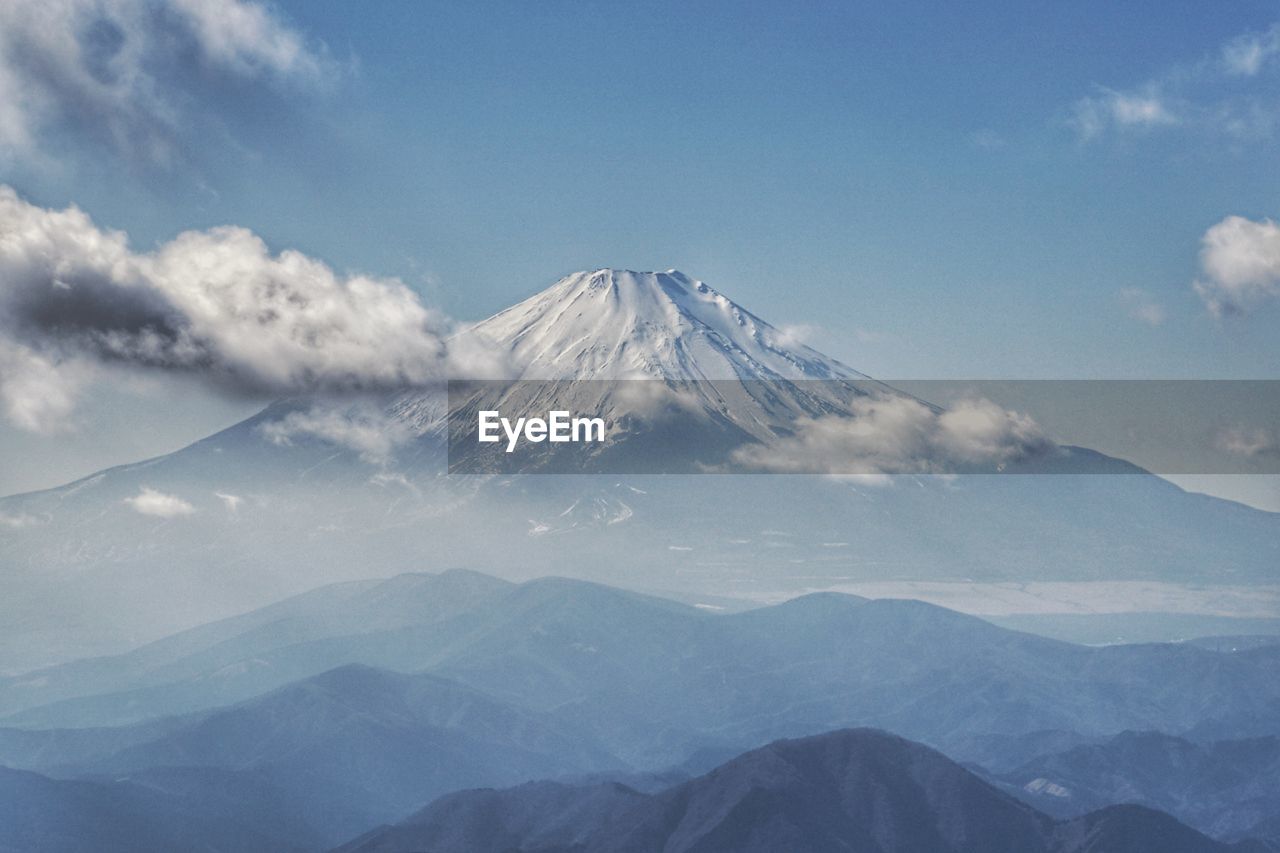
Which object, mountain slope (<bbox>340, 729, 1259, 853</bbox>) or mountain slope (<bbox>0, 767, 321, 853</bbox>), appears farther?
mountain slope (<bbox>0, 767, 321, 853</bbox>)

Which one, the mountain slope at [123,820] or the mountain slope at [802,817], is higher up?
the mountain slope at [802,817]

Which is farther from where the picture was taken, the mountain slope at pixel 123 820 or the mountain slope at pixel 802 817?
the mountain slope at pixel 123 820

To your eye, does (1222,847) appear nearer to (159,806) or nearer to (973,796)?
(973,796)

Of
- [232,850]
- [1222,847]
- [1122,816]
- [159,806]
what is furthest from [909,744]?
[159,806]

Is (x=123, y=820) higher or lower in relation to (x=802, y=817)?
lower

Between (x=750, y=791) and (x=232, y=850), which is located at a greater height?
(x=750, y=791)

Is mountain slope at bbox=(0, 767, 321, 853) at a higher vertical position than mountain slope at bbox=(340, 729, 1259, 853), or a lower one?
lower

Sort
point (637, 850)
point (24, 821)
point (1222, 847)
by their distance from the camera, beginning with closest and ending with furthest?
point (637, 850)
point (1222, 847)
point (24, 821)

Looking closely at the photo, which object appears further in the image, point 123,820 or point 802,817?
point 123,820
